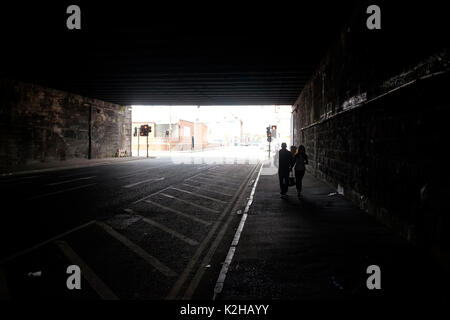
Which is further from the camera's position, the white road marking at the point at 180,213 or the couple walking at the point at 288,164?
the couple walking at the point at 288,164

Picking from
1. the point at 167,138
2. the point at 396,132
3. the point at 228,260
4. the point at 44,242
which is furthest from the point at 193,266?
the point at 167,138

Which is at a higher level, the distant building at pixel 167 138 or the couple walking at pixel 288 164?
the distant building at pixel 167 138

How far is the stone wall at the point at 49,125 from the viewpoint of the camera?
67.2ft

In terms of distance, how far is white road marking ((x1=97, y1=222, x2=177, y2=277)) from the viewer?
4598mm

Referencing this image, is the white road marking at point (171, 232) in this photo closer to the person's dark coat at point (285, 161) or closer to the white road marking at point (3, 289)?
the white road marking at point (3, 289)

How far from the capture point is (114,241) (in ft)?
19.5

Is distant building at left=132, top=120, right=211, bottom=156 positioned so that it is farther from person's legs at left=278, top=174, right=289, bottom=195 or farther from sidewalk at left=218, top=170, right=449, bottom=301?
sidewalk at left=218, top=170, right=449, bottom=301

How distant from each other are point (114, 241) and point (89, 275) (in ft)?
5.17

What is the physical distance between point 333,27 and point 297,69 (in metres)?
6.18

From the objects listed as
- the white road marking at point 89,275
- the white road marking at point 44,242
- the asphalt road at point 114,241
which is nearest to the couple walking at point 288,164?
the asphalt road at point 114,241

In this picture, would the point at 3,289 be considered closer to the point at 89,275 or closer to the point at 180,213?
the point at 89,275

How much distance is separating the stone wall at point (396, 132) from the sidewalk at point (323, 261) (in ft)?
1.68

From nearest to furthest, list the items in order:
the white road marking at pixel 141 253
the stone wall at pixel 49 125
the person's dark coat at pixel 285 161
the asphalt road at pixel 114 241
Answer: the asphalt road at pixel 114 241, the white road marking at pixel 141 253, the person's dark coat at pixel 285 161, the stone wall at pixel 49 125
